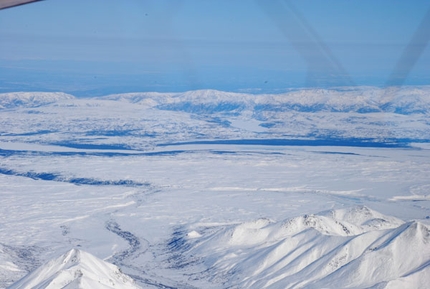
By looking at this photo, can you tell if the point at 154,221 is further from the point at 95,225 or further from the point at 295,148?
the point at 295,148

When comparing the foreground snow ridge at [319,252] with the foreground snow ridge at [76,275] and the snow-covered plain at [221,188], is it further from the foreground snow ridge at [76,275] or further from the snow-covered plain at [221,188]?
the foreground snow ridge at [76,275]

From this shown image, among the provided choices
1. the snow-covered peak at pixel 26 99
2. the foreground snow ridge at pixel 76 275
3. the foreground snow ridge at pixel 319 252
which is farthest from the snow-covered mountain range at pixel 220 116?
the foreground snow ridge at pixel 76 275

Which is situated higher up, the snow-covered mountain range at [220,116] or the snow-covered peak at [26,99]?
the snow-covered peak at [26,99]

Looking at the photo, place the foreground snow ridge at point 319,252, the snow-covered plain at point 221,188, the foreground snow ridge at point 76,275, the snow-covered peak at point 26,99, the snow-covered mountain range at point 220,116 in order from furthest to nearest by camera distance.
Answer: the snow-covered peak at point 26,99
the snow-covered mountain range at point 220,116
the snow-covered plain at point 221,188
the foreground snow ridge at point 319,252
the foreground snow ridge at point 76,275

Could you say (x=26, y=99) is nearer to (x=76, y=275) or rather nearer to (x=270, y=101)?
(x=270, y=101)

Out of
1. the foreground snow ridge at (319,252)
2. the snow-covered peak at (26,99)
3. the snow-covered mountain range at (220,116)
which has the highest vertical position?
the snow-covered peak at (26,99)

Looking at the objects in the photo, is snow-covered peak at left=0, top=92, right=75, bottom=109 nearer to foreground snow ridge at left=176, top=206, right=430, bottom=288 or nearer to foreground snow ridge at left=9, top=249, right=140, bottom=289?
foreground snow ridge at left=176, top=206, right=430, bottom=288

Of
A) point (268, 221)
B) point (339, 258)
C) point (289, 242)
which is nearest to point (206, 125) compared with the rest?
point (268, 221)
